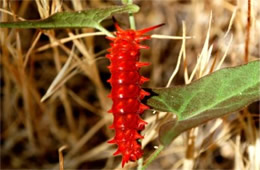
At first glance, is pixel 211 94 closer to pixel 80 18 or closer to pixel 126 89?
pixel 126 89

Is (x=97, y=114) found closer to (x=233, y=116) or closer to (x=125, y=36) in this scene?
(x=233, y=116)

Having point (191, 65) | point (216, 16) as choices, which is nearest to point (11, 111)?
point (191, 65)

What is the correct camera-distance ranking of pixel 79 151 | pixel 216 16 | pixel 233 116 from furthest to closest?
pixel 79 151 → pixel 216 16 → pixel 233 116

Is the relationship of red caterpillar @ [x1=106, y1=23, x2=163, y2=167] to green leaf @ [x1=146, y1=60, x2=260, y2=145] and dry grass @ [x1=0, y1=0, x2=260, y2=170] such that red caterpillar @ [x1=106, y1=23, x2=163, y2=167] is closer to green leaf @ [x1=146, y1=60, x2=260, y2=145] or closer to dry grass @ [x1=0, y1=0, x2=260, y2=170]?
green leaf @ [x1=146, y1=60, x2=260, y2=145]

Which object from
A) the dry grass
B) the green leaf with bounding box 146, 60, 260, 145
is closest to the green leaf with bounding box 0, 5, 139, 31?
the green leaf with bounding box 146, 60, 260, 145

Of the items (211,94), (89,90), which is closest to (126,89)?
(211,94)

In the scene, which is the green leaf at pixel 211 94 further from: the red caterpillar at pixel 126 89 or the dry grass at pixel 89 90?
the dry grass at pixel 89 90

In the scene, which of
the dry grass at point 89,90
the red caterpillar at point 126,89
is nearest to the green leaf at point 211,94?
the red caterpillar at point 126,89
